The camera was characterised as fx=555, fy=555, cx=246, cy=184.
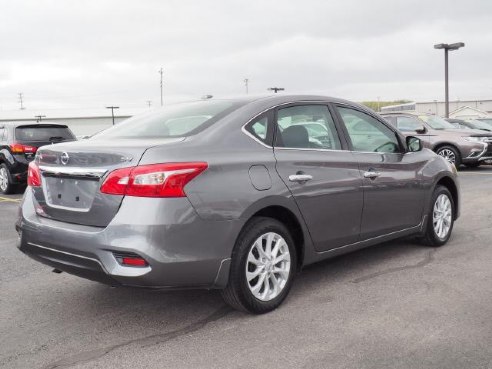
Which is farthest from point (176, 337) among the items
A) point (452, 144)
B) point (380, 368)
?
point (452, 144)

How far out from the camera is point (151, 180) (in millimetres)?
3289

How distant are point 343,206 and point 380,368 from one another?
1605 mm

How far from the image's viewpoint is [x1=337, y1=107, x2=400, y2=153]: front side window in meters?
4.76

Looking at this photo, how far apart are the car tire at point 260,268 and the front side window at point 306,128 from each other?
26.4 inches

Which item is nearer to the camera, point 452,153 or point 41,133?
point 41,133

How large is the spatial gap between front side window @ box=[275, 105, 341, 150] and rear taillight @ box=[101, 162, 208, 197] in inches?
37.5

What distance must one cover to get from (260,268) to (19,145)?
28.6 feet

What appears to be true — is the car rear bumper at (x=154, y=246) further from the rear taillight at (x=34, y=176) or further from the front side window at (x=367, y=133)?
the front side window at (x=367, y=133)

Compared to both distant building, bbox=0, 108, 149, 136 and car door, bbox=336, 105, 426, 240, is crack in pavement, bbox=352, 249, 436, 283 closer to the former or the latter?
car door, bbox=336, 105, 426, 240

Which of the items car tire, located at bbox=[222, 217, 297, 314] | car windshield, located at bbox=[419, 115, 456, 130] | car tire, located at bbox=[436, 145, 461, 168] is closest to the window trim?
car tire, located at bbox=[222, 217, 297, 314]

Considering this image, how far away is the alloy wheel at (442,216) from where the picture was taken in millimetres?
5656

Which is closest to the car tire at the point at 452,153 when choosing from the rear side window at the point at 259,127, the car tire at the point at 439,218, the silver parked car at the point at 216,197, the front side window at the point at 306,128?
the car tire at the point at 439,218

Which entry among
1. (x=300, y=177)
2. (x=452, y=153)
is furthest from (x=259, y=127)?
(x=452, y=153)

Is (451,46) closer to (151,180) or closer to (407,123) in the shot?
(407,123)
